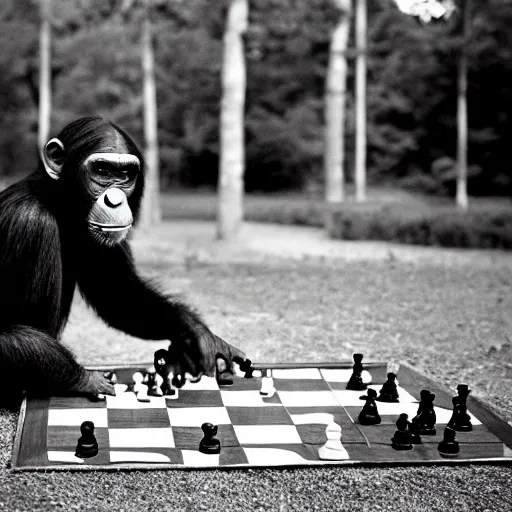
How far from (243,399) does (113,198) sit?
1166 mm

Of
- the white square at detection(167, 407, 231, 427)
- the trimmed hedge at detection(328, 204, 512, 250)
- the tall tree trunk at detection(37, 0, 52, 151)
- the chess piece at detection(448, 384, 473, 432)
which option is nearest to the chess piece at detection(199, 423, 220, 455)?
the white square at detection(167, 407, 231, 427)

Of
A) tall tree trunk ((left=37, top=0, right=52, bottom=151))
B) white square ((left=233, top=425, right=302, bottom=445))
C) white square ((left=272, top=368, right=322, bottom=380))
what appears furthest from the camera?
tall tree trunk ((left=37, top=0, right=52, bottom=151))

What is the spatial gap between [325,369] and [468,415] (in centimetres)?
116

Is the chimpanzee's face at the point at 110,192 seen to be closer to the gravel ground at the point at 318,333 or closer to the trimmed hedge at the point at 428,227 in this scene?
the gravel ground at the point at 318,333

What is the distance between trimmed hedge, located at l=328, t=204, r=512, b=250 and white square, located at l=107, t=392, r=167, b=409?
381 inches

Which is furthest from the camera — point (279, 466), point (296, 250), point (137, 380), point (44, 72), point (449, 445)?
point (44, 72)

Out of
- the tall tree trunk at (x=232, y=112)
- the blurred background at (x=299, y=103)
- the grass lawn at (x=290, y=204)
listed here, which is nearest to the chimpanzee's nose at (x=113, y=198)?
the tall tree trunk at (x=232, y=112)

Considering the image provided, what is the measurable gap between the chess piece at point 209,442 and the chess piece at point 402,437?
75 cm

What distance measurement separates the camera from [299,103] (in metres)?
28.4

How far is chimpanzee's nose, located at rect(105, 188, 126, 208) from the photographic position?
14.1 ft

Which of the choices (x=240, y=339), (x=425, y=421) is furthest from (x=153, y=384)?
(x=240, y=339)

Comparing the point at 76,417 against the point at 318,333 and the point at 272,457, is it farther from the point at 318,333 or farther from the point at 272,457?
the point at 318,333

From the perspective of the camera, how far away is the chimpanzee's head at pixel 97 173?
431cm

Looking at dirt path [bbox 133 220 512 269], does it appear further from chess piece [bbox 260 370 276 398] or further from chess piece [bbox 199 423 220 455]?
chess piece [bbox 199 423 220 455]
